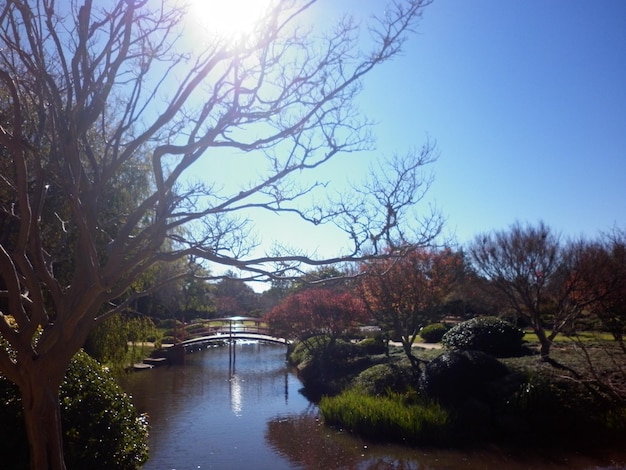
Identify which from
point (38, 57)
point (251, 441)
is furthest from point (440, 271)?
point (38, 57)

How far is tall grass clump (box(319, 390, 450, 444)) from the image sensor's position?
10.8 metres

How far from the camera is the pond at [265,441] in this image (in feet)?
31.8

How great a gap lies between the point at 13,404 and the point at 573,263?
17.5 metres

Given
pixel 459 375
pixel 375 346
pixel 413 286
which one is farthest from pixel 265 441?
pixel 375 346

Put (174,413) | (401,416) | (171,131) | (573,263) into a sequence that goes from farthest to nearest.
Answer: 1. (573,263)
2. (174,413)
3. (401,416)
4. (171,131)

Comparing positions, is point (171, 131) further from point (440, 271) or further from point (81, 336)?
point (440, 271)

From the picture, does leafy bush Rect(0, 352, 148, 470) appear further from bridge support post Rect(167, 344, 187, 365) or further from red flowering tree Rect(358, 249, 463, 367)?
bridge support post Rect(167, 344, 187, 365)

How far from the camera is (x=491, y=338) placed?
1612cm

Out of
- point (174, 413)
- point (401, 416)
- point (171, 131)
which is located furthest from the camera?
point (174, 413)

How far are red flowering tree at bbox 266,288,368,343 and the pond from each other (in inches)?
88.2

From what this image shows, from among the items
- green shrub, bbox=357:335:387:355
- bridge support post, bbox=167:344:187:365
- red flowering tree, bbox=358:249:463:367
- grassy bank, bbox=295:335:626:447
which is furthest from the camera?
bridge support post, bbox=167:344:187:365

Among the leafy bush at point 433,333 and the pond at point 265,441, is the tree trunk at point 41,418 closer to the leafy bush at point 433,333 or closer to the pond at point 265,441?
the pond at point 265,441

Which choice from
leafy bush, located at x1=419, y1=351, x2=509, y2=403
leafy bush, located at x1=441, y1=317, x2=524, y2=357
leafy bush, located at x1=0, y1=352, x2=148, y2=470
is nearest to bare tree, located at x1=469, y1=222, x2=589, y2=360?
leafy bush, located at x1=441, y1=317, x2=524, y2=357

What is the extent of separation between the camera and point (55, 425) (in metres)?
4.96
